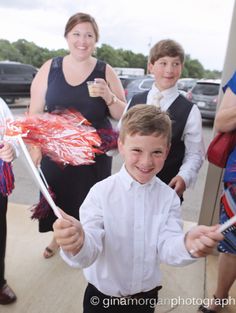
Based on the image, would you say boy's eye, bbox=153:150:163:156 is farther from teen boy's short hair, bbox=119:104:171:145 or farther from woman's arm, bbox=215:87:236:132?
woman's arm, bbox=215:87:236:132

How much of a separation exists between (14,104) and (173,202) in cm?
147

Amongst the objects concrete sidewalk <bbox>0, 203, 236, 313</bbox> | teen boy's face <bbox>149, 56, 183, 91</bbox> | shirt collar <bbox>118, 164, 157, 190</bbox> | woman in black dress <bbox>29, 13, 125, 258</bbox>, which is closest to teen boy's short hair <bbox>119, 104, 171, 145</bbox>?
shirt collar <bbox>118, 164, 157, 190</bbox>

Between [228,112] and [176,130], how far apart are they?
10.7 inches

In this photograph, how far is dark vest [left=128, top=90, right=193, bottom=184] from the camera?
1591 mm

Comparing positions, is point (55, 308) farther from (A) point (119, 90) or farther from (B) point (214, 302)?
(A) point (119, 90)

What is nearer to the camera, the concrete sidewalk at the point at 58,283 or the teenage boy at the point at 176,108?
the teenage boy at the point at 176,108

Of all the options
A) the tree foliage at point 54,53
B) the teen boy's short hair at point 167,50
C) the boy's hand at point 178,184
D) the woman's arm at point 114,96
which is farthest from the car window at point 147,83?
the boy's hand at point 178,184

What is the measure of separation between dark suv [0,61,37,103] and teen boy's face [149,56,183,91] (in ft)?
3.91

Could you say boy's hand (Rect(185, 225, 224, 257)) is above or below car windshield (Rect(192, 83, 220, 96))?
below

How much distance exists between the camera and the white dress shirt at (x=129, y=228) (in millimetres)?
1131

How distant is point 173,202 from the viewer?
46.5 inches

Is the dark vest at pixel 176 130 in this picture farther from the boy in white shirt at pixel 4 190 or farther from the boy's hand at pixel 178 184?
the boy in white shirt at pixel 4 190

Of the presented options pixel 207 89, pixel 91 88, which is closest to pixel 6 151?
pixel 91 88

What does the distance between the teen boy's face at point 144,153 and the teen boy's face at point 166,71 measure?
0.59 m
